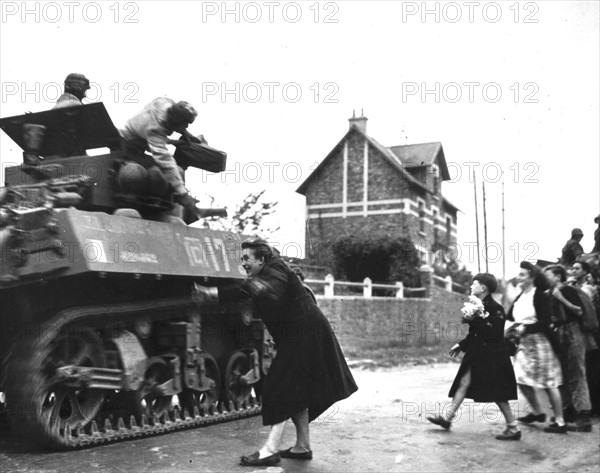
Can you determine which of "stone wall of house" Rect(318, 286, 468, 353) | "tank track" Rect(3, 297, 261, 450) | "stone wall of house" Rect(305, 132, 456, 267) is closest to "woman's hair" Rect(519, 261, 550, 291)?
"tank track" Rect(3, 297, 261, 450)

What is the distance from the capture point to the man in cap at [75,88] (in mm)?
8688

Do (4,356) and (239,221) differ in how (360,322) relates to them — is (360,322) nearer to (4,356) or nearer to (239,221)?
(239,221)

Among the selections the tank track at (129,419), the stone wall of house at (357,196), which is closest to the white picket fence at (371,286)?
the stone wall of house at (357,196)

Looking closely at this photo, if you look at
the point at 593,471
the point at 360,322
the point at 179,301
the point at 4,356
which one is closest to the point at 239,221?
the point at 360,322

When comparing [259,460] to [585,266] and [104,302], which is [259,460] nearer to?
[104,302]

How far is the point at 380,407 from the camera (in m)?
10.1

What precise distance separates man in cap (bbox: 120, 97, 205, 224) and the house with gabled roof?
27383 millimetres

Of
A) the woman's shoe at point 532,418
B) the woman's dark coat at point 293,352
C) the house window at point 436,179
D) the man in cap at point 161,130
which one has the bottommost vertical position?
the woman's shoe at point 532,418

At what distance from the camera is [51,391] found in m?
6.85

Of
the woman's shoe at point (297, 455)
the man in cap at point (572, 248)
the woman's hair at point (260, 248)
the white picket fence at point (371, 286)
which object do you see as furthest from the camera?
the white picket fence at point (371, 286)

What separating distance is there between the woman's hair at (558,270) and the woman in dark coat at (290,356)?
3113 mm

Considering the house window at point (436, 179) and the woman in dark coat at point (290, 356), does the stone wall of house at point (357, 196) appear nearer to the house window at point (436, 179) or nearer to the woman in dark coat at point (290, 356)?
the house window at point (436, 179)

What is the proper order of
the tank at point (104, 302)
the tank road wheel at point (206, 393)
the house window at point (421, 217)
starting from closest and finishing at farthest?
the tank at point (104, 302), the tank road wheel at point (206, 393), the house window at point (421, 217)

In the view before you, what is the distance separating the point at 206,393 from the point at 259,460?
2871mm
